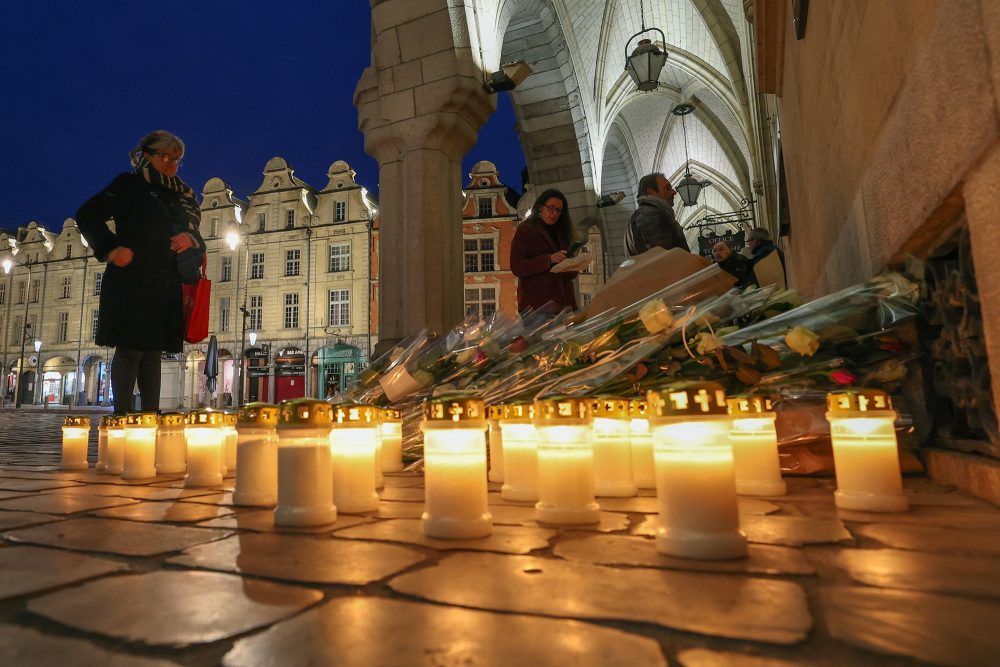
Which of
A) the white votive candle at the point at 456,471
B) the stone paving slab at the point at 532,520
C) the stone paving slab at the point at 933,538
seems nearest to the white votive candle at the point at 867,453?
the stone paving slab at the point at 933,538

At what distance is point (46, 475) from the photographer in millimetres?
3172

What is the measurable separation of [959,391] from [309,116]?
82.4m

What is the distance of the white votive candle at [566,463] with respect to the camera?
1.67m

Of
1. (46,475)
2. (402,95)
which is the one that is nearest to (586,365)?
(46,475)

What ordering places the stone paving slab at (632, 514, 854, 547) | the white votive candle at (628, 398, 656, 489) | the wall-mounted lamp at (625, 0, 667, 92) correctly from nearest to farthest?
1. the stone paving slab at (632, 514, 854, 547)
2. the white votive candle at (628, 398, 656, 489)
3. the wall-mounted lamp at (625, 0, 667, 92)

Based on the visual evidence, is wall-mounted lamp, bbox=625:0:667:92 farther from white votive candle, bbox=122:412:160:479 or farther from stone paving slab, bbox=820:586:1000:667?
stone paving slab, bbox=820:586:1000:667

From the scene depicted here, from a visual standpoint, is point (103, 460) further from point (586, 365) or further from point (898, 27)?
point (898, 27)

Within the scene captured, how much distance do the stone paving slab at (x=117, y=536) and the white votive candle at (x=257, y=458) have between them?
0.36 metres

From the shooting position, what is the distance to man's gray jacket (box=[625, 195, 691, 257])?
4586mm

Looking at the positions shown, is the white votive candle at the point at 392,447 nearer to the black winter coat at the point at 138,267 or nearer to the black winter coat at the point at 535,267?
the black winter coat at the point at 138,267

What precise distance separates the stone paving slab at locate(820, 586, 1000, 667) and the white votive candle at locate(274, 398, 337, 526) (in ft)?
4.44

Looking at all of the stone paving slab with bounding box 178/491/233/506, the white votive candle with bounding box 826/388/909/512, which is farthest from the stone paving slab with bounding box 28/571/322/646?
the white votive candle with bounding box 826/388/909/512

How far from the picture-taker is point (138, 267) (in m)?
3.61

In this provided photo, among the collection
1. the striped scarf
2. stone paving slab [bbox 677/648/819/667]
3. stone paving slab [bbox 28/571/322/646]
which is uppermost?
the striped scarf
